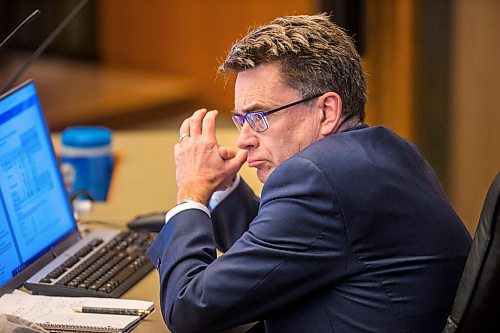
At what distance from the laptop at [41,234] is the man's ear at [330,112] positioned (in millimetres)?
537

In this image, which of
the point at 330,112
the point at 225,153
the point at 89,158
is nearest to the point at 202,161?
the point at 225,153

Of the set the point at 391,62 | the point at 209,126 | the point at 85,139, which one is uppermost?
the point at 209,126

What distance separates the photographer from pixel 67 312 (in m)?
1.96

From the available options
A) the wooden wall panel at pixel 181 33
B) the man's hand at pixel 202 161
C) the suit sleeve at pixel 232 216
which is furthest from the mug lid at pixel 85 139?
the wooden wall panel at pixel 181 33

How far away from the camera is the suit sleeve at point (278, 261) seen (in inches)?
68.2

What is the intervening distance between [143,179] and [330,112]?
4.10ft

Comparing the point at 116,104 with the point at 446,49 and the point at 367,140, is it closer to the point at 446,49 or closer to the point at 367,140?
the point at 446,49

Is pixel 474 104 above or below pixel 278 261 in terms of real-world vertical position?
below

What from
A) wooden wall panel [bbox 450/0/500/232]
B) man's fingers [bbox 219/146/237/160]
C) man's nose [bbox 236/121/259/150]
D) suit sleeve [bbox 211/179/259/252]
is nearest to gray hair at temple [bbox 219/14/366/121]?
man's nose [bbox 236/121/259/150]

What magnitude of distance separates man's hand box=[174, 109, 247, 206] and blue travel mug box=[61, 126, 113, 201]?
1.03m

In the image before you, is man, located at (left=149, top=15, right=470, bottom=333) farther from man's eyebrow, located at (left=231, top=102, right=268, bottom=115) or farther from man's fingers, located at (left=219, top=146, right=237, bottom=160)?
man's fingers, located at (left=219, top=146, right=237, bottom=160)

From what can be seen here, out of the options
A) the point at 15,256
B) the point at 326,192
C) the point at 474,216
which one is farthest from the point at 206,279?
the point at 474,216

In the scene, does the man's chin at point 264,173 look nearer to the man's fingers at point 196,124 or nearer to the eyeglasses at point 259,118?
the eyeglasses at point 259,118

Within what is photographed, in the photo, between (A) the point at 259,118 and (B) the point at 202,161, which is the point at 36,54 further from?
(A) the point at 259,118
